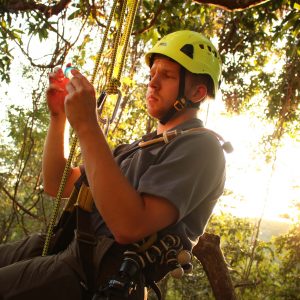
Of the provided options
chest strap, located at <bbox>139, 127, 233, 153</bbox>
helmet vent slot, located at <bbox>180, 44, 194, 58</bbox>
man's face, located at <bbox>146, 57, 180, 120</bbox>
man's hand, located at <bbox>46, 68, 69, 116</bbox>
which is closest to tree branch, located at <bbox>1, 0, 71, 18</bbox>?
man's hand, located at <bbox>46, 68, 69, 116</bbox>

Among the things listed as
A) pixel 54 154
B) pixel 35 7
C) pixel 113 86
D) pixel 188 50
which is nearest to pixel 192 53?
pixel 188 50

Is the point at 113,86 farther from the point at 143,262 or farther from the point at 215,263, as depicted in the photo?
the point at 215,263

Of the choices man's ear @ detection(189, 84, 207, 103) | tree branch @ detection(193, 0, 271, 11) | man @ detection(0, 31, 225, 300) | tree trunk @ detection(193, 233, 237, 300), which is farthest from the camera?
tree trunk @ detection(193, 233, 237, 300)

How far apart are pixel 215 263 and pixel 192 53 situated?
2071 mm

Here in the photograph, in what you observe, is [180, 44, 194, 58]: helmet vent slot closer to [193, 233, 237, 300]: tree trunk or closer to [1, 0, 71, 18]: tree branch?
[193, 233, 237, 300]: tree trunk

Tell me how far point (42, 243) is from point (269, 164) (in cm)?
776

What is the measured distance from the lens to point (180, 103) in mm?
1734

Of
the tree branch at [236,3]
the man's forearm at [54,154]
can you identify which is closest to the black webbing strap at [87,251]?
the man's forearm at [54,154]

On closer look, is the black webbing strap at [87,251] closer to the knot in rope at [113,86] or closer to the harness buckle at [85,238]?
the harness buckle at [85,238]

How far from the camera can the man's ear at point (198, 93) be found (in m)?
1.80

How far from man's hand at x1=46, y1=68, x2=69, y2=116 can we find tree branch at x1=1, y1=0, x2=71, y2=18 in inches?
98.0

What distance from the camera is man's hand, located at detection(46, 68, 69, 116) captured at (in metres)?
1.86

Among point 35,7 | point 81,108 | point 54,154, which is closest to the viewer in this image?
point 81,108

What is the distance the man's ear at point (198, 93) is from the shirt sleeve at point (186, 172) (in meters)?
0.31
